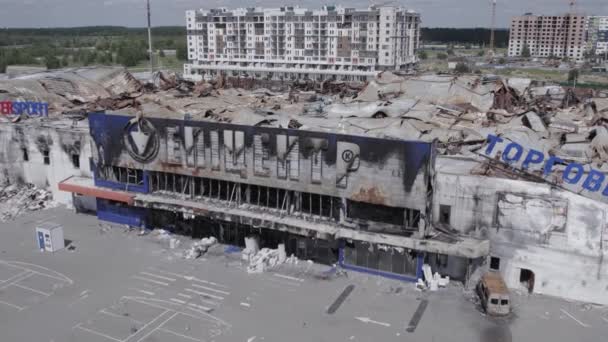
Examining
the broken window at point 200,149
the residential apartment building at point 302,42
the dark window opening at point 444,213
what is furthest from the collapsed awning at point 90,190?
the residential apartment building at point 302,42

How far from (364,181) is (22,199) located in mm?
35285

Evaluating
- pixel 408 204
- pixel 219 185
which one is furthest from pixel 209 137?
pixel 408 204

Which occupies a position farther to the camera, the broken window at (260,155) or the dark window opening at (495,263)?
the broken window at (260,155)

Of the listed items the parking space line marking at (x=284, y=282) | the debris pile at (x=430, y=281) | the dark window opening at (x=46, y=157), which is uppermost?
the dark window opening at (x=46, y=157)

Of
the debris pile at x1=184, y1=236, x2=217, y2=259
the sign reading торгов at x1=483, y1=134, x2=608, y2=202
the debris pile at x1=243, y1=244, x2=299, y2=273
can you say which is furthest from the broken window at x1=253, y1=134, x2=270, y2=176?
the sign reading торгов at x1=483, y1=134, x2=608, y2=202

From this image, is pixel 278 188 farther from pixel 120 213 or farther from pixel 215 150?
pixel 120 213

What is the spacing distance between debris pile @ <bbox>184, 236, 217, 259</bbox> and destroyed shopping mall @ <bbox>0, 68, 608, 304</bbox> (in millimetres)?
1399

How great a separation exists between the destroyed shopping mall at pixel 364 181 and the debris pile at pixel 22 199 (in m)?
0.97

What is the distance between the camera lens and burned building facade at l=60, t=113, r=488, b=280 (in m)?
36.2

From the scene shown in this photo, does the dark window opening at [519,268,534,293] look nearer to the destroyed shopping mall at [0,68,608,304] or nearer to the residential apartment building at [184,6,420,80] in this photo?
the destroyed shopping mall at [0,68,608,304]

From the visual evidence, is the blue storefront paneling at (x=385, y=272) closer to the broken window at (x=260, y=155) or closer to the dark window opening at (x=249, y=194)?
the dark window opening at (x=249, y=194)

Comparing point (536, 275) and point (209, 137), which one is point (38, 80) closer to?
point (209, 137)

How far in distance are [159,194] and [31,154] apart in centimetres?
1777

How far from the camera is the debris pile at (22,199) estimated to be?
5191 centimetres
